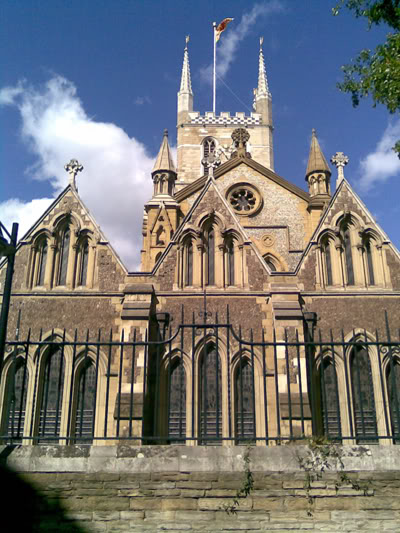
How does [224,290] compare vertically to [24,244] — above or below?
below

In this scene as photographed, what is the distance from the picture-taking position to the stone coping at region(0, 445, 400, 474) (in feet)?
22.1

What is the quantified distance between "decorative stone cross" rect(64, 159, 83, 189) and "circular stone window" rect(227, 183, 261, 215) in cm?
943

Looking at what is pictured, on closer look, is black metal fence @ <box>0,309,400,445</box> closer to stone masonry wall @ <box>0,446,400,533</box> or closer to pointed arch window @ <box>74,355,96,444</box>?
A: pointed arch window @ <box>74,355,96,444</box>

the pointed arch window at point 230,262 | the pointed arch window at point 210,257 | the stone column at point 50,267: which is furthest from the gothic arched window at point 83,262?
the pointed arch window at point 230,262

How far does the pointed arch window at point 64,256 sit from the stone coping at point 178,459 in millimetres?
8516

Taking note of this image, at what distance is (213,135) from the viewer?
44.1 meters

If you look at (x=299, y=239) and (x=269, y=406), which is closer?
(x=269, y=406)

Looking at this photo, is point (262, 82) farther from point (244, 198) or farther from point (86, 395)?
point (86, 395)

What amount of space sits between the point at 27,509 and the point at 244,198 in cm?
1936

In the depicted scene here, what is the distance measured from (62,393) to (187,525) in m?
7.93

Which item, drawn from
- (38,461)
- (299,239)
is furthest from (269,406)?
(299,239)

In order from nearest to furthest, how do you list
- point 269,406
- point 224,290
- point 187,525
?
point 187,525 → point 269,406 → point 224,290

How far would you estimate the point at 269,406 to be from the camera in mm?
12766

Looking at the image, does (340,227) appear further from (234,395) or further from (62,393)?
(62,393)
